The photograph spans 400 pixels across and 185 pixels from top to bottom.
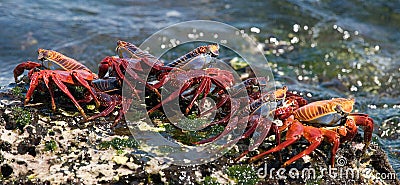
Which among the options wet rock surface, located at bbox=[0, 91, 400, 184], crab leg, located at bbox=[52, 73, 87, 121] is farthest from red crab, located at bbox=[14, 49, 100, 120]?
wet rock surface, located at bbox=[0, 91, 400, 184]

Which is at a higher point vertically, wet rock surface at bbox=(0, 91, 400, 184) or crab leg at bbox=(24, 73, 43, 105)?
crab leg at bbox=(24, 73, 43, 105)

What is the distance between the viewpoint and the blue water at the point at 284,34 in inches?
422

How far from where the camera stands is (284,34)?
13070 mm

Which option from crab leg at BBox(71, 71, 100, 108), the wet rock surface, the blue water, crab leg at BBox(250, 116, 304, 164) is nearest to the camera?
the wet rock surface

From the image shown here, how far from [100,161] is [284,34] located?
9587mm

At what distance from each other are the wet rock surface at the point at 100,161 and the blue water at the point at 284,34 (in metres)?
4.40

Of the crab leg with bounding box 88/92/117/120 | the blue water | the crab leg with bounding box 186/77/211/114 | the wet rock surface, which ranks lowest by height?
the blue water

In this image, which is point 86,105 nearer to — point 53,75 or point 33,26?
point 53,75

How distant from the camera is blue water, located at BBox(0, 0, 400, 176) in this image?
10719 millimetres

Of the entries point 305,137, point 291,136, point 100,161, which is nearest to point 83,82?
point 100,161

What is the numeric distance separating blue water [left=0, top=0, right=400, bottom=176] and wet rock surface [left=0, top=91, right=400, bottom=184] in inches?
173

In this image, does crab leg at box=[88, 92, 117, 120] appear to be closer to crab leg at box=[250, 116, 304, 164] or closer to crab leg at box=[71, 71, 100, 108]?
crab leg at box=[71, 71, 100, 108]

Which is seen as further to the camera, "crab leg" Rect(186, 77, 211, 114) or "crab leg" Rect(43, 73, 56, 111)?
"crab leg" Rect(186, 77, 211, 114)

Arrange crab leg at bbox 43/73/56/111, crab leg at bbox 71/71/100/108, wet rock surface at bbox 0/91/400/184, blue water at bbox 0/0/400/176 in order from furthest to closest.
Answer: blue water at bbox 0/0/400/176 < crab leg at bbox 71/71/100/108 < crab leg at bbox 43/73/56/111 < wet rock surface at bbox 0/91/400/184
